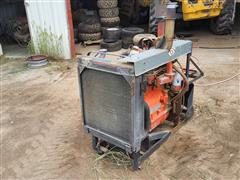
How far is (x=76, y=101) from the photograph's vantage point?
374 centimetres

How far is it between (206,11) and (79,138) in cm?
430

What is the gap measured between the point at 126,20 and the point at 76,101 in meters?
5.46

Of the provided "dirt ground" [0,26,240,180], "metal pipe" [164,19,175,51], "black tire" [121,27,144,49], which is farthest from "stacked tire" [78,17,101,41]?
"metal pipe" [164,19,175,51]

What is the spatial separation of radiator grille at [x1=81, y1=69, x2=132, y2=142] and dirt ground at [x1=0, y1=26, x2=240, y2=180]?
0.39m

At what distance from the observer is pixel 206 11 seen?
5.79m

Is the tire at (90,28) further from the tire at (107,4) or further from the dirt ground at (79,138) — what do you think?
the dirt ground at (79,138)

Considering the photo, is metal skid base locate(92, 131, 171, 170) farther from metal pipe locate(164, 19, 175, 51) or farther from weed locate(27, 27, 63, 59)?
weed locate(27, 27, 63, 59)

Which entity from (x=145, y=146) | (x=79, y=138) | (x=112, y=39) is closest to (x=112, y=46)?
(x=112, y=39)

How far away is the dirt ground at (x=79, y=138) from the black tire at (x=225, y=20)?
2.30m

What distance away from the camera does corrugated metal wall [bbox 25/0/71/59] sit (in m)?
5.43

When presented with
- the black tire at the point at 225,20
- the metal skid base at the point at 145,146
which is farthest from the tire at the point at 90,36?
the metal skid base at the point at 145,146

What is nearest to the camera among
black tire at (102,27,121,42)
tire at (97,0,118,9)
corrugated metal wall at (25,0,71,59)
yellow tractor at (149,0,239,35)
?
corrugated metal wall at (25,0,71,59)

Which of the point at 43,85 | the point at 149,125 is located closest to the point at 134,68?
the point at 149,125

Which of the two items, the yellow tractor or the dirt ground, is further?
the yellow tractor
